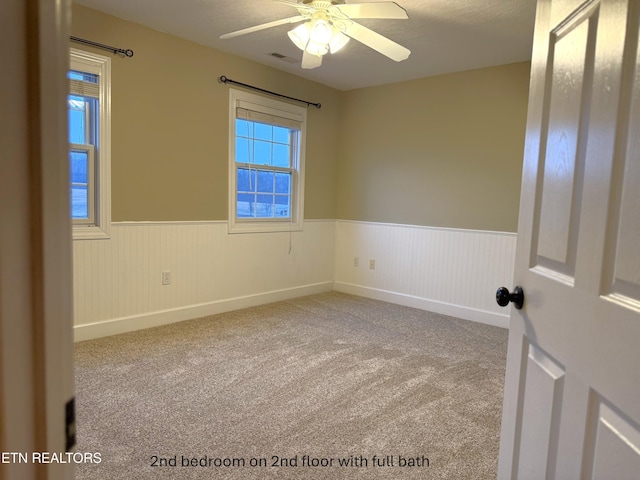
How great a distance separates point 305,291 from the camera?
502 cm

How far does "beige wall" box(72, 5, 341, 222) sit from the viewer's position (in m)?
3.27

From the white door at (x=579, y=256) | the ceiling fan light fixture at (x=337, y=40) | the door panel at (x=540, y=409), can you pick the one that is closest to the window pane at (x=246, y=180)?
the ceiling fan light fixture at (x=337, y=40)

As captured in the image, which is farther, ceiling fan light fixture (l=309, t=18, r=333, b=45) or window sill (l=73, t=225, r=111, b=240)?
window sill (l=73, t=225, r=111, b=240)

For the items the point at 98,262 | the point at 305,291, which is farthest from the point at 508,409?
the point at 305,291

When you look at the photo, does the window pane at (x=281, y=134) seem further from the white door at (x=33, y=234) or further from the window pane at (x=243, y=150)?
the white door at (x=33, y=234)

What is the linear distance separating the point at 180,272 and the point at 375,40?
2.50 meters

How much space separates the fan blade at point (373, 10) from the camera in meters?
2.36

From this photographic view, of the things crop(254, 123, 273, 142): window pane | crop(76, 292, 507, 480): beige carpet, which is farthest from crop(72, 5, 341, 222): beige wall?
crop(76, 292, 507, 480): beige carpet

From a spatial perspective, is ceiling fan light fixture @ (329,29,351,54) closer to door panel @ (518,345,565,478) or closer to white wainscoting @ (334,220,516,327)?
door panel @ (518,345,565,478)

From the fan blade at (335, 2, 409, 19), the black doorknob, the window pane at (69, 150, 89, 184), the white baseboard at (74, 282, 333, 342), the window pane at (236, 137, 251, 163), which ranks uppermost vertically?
the fan blade at (335, 2, 409, 19)

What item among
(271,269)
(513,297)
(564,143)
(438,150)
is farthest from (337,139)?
(564,143)

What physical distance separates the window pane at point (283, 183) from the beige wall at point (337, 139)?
263 mm

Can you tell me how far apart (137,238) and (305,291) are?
2135 mm

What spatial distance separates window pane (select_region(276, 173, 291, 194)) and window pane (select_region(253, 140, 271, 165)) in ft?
0.72
